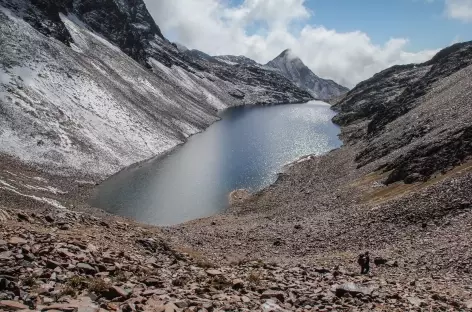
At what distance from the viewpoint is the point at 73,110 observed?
91.0 m

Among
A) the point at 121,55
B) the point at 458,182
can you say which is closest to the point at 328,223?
the point at 458,182

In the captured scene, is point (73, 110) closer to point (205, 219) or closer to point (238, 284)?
point (205, 219)

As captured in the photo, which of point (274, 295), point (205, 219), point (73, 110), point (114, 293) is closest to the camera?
point (114, 293)

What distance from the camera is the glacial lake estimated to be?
2547 inches

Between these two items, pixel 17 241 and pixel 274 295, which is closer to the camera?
pixel 17 241

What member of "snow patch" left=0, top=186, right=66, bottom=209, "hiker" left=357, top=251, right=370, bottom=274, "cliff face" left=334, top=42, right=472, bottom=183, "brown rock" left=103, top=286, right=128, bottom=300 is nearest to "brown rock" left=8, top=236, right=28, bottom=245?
"brown rock" left=103, top=286, right=128, bottom=300

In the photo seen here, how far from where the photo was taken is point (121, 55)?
16212 cm

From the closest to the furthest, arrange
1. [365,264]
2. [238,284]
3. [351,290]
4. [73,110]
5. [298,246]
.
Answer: [238,284]
[351,290]
[365,264]
[298,246]
[73,110]

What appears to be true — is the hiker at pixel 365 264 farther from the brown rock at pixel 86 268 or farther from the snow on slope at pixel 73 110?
the snow on slope at pixel 73 110

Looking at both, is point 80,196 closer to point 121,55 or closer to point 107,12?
point 121,55

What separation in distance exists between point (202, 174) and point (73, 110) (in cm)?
3290

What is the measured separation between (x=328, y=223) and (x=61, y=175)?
156 ft

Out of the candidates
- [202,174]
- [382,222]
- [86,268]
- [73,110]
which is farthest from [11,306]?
[73,110]

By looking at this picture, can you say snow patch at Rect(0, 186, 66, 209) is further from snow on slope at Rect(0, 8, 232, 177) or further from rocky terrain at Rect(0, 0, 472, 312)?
snow on slope at Rect(0, 8, 232, 177)
